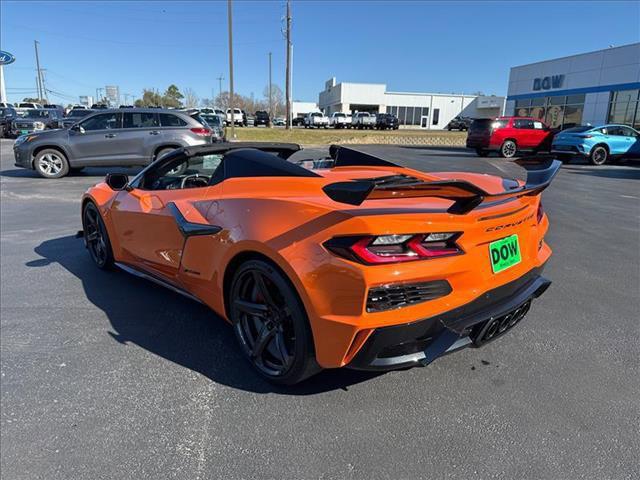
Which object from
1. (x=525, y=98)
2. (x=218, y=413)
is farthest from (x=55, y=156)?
(x=525, y=98)

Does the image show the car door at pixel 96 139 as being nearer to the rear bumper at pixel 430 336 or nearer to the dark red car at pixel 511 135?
the rear bumper at pixel 430 336

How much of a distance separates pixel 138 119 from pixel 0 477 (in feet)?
35.3

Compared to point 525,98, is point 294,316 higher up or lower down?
lower down

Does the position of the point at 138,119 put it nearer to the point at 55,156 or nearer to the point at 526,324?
the point at 55,156

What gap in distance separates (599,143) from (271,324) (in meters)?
19.2

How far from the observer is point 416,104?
7244 cm

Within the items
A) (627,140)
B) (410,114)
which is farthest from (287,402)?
(410,114)

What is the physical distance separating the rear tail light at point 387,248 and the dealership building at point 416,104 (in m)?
72.3

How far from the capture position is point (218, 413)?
8.01ft

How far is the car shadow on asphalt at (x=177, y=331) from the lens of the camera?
2730 mm

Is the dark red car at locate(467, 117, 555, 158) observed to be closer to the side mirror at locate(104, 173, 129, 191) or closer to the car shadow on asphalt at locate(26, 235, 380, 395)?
the side mirror at locate(104, 173, 129, 191)

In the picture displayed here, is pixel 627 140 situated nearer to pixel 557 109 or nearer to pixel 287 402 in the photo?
pixel 557 109

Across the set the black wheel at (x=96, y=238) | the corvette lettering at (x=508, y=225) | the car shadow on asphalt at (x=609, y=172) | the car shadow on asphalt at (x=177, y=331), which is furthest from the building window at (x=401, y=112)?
the corvette lettering at (x=508, y=225)

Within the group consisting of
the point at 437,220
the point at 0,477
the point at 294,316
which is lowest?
the point at 0,477
